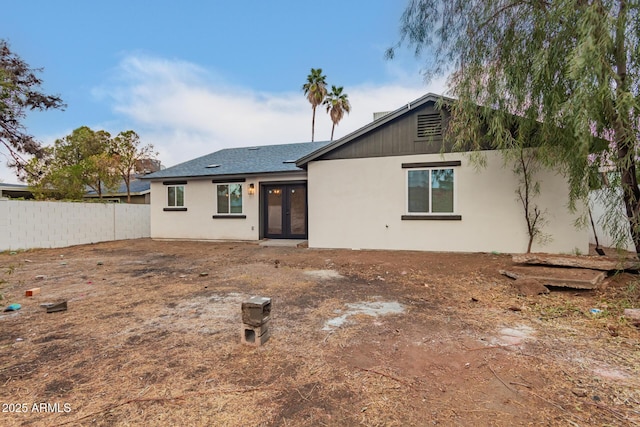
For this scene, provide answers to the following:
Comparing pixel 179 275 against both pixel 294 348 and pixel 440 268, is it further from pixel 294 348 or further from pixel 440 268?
pixel 440 268

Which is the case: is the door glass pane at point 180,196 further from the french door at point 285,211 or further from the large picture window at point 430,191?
the large picture window at point 430,191

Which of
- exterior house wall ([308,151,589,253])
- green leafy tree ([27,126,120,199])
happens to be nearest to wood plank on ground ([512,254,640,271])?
exterior house wall ([308,151,589,253])

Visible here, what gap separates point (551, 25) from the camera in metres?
4.29

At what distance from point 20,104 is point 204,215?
824 cm

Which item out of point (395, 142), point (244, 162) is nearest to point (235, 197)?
point (244, 162)

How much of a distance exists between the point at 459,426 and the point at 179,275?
6.01 m

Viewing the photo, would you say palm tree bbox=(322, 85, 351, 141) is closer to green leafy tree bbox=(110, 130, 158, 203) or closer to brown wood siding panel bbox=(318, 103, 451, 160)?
green leafy tree bbox=(110, 130, 158, 203)

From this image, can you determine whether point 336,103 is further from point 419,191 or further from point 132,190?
point 419,191

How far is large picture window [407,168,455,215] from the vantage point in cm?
814

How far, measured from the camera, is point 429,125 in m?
8.19

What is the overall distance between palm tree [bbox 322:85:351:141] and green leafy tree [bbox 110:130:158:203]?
14094 mm

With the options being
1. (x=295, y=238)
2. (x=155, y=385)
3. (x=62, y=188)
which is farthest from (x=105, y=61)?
(x=155, y=385)

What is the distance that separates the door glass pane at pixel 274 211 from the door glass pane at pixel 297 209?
496mm

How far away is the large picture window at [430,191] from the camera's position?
8141 millimetres
